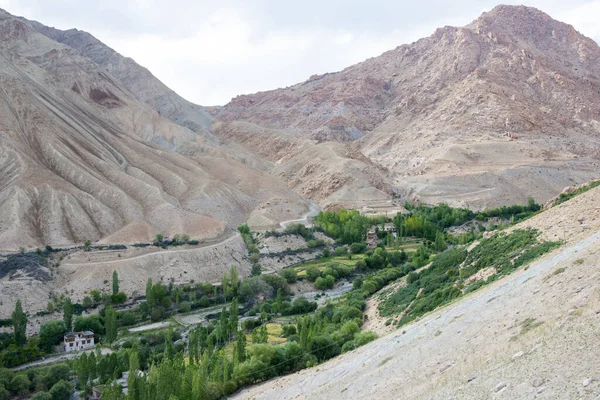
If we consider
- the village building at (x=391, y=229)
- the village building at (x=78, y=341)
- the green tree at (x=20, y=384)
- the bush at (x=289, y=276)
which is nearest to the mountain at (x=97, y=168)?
the bush at (x=289, y=276)

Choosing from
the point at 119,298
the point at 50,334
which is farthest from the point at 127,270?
the point at 50,334

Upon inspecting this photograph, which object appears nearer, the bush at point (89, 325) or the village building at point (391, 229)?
the bush at point (89, 325)

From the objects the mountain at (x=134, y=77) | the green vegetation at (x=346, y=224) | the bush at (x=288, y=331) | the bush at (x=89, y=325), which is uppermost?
the mountain at (x=134, y=77)

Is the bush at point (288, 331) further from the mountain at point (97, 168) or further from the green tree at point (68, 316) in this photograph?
the mountain at point (97, 168)

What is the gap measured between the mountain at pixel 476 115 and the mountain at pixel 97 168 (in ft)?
101

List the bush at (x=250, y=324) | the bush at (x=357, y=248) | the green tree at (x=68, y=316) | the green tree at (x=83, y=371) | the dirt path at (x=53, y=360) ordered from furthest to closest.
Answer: the bush at (x=357, y=248), the green tree at (x=68, y=316), the bush at (x=250, y=324), the dirt path at (x=53, y=360), the green tree at (x=83, y=371)

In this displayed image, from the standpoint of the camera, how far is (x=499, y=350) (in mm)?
15281

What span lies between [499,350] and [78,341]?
3957cm

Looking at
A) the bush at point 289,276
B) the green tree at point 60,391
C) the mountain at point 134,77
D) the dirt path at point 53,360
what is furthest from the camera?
the mountain at point 134,77

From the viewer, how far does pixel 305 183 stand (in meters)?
118

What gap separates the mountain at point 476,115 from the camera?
112 metres

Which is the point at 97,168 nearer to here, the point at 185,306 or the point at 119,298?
the point at 119,298

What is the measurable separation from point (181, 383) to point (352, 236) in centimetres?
5612

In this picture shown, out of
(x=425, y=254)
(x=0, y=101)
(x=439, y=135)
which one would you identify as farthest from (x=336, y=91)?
(x=425, y=254)
